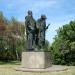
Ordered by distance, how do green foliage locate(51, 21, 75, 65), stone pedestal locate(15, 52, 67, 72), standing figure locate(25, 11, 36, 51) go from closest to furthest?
stone pedestal locate(15, 52, 67, 72), standing figure locate(25, 11, 36, 51), green foliage locate(51, 21, 75, 65)

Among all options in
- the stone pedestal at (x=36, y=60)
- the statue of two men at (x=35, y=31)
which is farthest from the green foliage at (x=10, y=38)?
the stone pedestal at (x=36, y=60)

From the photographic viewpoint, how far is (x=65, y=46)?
99.7 ft

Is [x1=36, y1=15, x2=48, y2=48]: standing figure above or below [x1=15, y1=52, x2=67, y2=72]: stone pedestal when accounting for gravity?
→ above

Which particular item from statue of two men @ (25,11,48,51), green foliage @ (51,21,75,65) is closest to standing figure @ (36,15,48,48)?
statue of two men @ (25,11,48,51)

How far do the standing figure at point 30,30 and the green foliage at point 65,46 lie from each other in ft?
35.6

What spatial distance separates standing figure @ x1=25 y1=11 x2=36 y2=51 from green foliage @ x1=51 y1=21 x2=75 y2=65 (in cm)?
1084

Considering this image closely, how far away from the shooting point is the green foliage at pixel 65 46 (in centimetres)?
3045

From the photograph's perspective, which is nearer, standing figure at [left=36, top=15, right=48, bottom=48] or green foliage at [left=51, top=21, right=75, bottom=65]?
standing figure at [left=36, top=15, right=48, bottom=48]

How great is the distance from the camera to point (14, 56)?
53.0 m

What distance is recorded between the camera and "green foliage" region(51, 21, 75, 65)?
3045cm

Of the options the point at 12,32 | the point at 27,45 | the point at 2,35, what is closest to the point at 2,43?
the point at 2,35

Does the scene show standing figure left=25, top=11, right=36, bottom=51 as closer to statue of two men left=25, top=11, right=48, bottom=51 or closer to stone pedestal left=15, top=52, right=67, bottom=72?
statue of two men left=25, top=11, right=48, bottom=51

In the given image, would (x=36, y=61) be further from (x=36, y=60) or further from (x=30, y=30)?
(x=30, y=30)

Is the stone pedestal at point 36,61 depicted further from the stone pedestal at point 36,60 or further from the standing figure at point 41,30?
the standing figure at point 41,30
